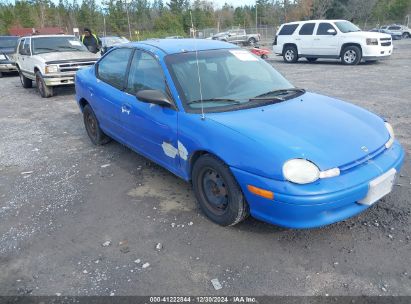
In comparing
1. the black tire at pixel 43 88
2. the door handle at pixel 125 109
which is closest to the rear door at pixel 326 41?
the black tire at pixel 43 88

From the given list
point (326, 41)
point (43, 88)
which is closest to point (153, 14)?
point (326, 41)

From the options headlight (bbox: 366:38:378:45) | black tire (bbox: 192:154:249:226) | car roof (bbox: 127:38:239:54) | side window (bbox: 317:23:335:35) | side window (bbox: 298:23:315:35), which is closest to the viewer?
black tire (bbox: 192:154:249:226)

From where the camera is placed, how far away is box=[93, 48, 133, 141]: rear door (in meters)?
4.65

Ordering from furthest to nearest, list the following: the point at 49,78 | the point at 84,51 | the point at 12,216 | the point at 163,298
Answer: the point at 84,51
the point at 49,78
the point at 12,216
the point at 163,298

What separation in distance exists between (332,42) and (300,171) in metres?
14.0

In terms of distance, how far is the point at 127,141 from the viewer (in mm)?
4676

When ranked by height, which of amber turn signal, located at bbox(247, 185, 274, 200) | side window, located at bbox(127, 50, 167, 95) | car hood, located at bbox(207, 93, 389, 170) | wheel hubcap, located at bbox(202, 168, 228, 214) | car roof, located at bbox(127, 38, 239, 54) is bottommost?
wheel hubcap, located at bbox(202, 168, 228, 214)

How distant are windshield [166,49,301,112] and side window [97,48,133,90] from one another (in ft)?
3.01

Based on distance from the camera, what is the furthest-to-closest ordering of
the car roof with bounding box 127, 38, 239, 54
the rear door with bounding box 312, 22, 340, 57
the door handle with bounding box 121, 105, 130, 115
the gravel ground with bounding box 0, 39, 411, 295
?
the rear door with bounding box 312, 22, 340, 57, the door handle with bounding box 121, 105, 130, 115, the car roof with bounding box 127, 38, 239, 54, the gravel ground with bounding box 0, 39, 411, 295

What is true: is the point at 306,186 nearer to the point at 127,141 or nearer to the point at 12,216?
the point at 127,141

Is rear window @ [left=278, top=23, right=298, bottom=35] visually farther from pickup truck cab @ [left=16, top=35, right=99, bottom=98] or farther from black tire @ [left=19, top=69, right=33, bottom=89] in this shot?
black tire @ [left=19, top=69, right=33, bottom=89]

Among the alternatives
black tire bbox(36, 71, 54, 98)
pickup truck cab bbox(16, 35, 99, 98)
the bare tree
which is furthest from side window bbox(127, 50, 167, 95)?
the bare tree

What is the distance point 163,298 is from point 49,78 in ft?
29.7

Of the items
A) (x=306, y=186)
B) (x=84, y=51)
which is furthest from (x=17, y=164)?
(x=84, y=51)
